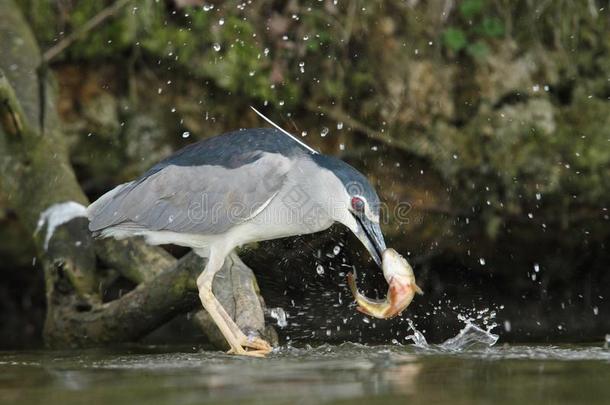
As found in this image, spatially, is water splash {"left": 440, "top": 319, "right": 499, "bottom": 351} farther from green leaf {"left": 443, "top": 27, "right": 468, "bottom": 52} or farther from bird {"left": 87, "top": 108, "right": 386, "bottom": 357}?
green leaf {"left": 443, "top": 27, "right": 468, "bottom": 52}

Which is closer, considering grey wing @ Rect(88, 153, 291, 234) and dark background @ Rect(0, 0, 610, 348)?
grey wing @ Rect(88, 153, 291, 234)

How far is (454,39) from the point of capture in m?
6.97

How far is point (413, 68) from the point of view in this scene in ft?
22.8

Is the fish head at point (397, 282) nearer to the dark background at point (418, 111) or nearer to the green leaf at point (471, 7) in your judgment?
the dark background at point (418, 111)

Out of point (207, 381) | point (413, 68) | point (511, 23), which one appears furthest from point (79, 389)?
point (511, 23)

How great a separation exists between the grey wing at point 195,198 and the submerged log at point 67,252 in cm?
22

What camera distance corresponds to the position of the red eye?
4.82 m

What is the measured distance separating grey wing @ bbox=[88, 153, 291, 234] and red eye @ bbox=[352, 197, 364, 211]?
1.31ft

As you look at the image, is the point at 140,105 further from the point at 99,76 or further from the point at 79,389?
the point at 79,389

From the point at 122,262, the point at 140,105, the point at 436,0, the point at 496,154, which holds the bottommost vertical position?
the point at 122,262

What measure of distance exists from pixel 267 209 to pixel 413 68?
2.37 m

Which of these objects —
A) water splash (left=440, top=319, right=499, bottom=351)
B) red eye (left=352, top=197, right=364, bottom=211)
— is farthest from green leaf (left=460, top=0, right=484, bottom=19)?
water splash (left=440, top=319, right=499, bottom=351)

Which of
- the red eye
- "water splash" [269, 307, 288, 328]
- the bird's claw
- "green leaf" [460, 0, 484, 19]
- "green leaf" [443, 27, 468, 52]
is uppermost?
"green leaf" [460, 0, 484, 19]

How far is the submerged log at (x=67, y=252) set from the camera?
196 inches
